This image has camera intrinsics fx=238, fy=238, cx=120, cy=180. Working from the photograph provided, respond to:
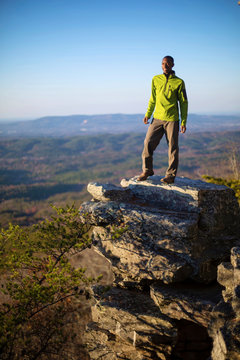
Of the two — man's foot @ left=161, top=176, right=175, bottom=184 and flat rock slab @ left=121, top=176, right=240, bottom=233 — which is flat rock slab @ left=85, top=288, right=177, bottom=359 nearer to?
flat rock slab @ left=121, top=176, right=240, bottom=233

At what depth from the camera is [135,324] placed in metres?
7.29

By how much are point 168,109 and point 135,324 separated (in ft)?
23.5

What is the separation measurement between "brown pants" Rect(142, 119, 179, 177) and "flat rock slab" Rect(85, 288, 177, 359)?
4737 millimetres

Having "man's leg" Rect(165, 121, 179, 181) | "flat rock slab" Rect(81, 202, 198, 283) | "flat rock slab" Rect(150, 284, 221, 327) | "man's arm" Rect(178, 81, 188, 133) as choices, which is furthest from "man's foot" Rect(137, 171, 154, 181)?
"flat rock slab" Rect(150, 284, 221, 327)

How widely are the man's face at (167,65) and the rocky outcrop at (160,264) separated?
411 cm

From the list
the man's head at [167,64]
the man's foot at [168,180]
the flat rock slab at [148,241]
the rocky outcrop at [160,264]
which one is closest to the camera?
the rocky outcrop at [160,264]

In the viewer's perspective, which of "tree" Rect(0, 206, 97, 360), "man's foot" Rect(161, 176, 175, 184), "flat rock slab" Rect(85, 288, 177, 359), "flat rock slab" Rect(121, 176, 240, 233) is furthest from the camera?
"man's foot" Rect(161, 176, 175, 184)

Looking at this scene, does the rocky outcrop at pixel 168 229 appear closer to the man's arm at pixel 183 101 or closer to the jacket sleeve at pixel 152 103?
the man's arm at pixel 183 101

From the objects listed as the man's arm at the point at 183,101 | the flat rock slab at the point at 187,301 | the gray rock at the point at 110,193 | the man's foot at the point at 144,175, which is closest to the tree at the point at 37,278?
the gray rock at the point at 110,193

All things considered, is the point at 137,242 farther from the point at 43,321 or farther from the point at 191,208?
the point at 43,321

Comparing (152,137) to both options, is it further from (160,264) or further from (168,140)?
(160,264)

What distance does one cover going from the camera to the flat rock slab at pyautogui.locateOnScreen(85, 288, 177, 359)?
278 inches

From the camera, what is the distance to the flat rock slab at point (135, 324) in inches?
278

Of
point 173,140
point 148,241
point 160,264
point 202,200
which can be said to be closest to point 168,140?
point 173,140
